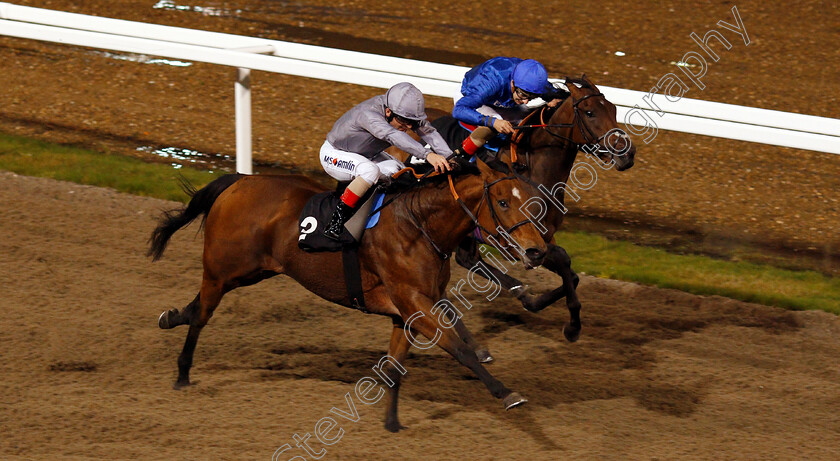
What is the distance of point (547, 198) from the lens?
555 centimetres

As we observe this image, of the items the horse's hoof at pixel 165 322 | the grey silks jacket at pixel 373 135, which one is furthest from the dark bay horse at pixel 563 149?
the horse's hoof at pixel 165 322

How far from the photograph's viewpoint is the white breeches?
15.9ft

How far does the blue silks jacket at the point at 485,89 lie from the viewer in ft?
19.7

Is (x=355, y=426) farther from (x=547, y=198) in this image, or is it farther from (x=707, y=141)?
(x=707, y=141)

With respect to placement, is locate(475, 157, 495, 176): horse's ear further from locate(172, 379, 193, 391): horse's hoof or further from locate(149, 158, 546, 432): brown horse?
locate(172, 379, 193, 391): horse's hoof

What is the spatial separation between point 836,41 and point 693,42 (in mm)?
1671

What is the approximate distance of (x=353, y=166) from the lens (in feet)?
16.2

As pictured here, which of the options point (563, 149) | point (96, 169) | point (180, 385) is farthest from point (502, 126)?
point (96, 169)

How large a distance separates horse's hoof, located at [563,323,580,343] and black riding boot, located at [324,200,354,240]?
1.78 metres

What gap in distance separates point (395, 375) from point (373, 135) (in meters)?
1.19

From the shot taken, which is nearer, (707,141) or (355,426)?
(355,426)

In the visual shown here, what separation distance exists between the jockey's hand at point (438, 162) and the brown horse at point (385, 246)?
67 millimetres

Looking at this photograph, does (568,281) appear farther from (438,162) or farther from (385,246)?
(438,162)

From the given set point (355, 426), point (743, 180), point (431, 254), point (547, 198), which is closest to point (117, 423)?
point (355, 426)
